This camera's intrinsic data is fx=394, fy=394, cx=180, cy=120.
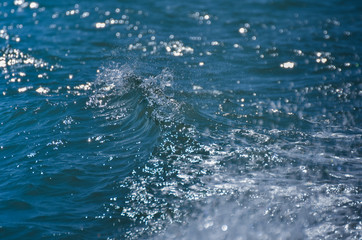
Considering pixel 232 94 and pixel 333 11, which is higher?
pixel 333 11

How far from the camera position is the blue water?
675cm

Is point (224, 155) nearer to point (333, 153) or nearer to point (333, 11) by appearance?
point (333, 153)

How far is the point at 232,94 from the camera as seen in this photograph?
1110 centimetres

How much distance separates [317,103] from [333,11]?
9.15m

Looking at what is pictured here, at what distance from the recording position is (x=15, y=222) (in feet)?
21.6

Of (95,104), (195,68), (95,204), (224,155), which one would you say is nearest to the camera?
(95,204)

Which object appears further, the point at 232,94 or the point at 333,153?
the point at 232,94

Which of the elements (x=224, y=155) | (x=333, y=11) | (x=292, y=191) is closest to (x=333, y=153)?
(x=292, y=191)

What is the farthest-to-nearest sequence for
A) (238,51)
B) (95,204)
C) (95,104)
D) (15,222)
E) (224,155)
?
1. (238,51)
2. (95,104)
3. (224,155)
4. (95,204)
5. (15,222)

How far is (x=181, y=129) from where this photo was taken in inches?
364

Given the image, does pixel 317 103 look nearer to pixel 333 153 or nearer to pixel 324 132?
pixel 324 132

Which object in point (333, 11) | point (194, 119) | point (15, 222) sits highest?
point (333, 11)

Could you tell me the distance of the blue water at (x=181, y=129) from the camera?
6746mm

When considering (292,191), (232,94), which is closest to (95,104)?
(232,94)
